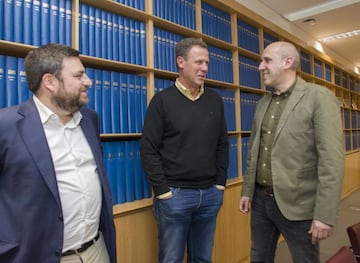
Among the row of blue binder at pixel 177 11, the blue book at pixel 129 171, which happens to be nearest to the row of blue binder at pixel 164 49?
the row of blue binder at pixel 177 11

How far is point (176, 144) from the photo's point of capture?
172cm

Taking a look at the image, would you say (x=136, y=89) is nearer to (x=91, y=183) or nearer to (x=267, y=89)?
(x=91, y=183)

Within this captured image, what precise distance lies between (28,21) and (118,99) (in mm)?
638

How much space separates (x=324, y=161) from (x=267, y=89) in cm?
209

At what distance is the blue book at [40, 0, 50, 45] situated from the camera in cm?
152

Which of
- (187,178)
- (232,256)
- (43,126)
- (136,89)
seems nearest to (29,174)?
(43,126)

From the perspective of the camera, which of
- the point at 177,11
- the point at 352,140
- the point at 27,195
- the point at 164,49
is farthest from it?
the point at 352,140

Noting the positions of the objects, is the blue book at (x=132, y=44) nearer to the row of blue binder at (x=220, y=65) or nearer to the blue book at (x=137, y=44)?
the blue book at (x=137, y=44)

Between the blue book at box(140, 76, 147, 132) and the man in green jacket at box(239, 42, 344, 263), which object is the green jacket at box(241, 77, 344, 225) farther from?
the blue book at box(140, 76, 147, 132)

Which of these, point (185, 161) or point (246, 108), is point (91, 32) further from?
point (246, 108)

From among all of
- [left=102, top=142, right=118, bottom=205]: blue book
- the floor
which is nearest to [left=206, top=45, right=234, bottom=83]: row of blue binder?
[left=102, top=142, right=118, bottom=205]: blue book

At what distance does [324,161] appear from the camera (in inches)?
56.2

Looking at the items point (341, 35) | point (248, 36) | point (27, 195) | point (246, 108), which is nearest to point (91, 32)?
point (27, 195)

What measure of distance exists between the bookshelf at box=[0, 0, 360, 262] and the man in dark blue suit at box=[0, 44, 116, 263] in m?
0.38
